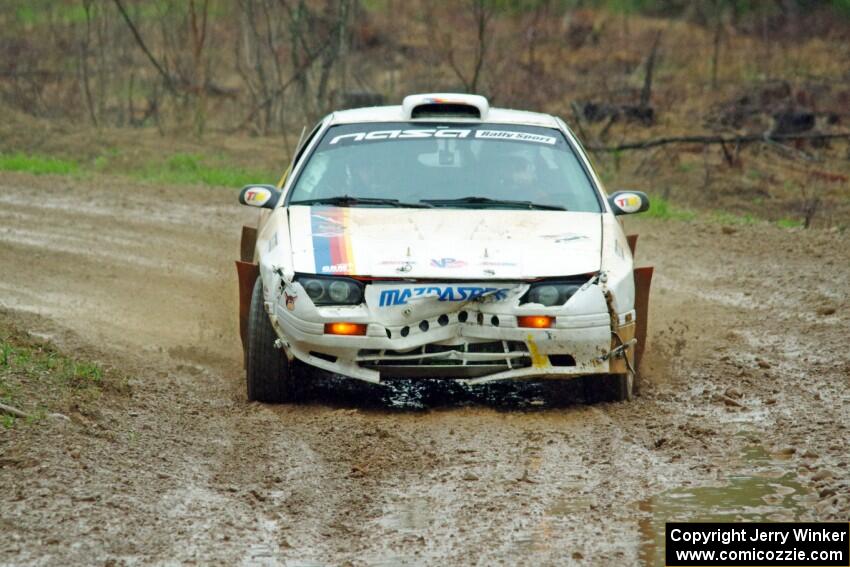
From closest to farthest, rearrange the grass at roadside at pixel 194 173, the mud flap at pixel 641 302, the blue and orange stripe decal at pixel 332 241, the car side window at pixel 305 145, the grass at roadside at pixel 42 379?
the grass at roadside at pixel 42 379, the blue and orange stripe decal at pixel 332 241, the mud flap at pixel 641 302, the car side window at pixel 305 145, the grass at roadside at pixel 194 173

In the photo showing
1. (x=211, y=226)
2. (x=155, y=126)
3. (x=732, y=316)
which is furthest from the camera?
(x=155, y=126)

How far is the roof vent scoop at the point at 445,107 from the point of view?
8.01m

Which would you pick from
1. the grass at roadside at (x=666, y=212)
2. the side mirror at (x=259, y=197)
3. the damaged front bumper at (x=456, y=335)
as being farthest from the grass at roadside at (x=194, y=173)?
the damaged front bumper at (x=456, y=335)

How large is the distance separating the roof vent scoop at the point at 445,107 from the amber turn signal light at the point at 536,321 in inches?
84.7

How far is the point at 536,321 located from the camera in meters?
6.23

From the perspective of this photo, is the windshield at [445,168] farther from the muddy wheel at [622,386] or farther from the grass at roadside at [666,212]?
the grass at roadside at [666,212]

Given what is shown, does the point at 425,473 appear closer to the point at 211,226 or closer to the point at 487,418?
the point at 487,418

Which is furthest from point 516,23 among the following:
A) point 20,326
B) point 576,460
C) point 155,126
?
point 576,460

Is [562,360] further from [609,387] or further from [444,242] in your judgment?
[444,242]

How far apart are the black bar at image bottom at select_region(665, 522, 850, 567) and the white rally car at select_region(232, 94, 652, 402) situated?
5.60 ft

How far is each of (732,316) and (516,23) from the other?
1785cm

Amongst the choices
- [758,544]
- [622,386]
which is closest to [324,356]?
[622,386]

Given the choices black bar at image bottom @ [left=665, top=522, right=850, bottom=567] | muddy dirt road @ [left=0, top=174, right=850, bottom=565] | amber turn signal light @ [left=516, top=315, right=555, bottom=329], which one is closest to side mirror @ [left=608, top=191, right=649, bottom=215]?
muddy dirt road @ [left=0, top=174, right=850, bottom=565]

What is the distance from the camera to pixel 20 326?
7.96 metres
